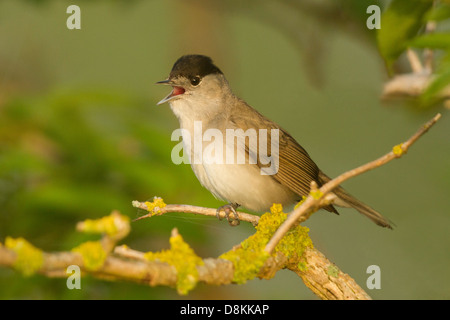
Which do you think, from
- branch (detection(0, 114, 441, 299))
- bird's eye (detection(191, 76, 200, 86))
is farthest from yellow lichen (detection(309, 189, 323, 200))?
bird's eye (detection(191, 76, 200, 86))

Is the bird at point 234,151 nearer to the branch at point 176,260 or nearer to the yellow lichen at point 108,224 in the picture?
the branch at point 176,260

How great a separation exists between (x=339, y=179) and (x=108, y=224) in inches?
27.4

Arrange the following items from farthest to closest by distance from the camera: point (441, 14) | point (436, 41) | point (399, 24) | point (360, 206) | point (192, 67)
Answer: point (192, 67) < point (360, 206) < point (399, 24) < point (441, 14) < point (436, 41)

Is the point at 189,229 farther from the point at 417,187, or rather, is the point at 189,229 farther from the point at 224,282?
the point at 417,187

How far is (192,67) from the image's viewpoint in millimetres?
3414

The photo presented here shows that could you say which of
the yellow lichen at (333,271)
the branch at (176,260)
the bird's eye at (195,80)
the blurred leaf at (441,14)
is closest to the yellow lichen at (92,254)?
the branch at (176,260)

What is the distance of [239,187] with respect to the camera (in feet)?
10.0

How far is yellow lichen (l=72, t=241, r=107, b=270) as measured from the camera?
141 centimetres

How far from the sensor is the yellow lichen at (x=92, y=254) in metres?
1.41

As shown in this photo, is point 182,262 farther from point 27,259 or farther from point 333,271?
point 333,271

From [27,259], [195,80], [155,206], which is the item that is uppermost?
[195,80]

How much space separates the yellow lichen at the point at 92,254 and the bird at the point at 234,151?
5.16 ft

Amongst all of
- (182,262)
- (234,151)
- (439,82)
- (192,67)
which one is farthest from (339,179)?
(192,67)

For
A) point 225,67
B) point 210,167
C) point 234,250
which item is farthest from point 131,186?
point 225,67
